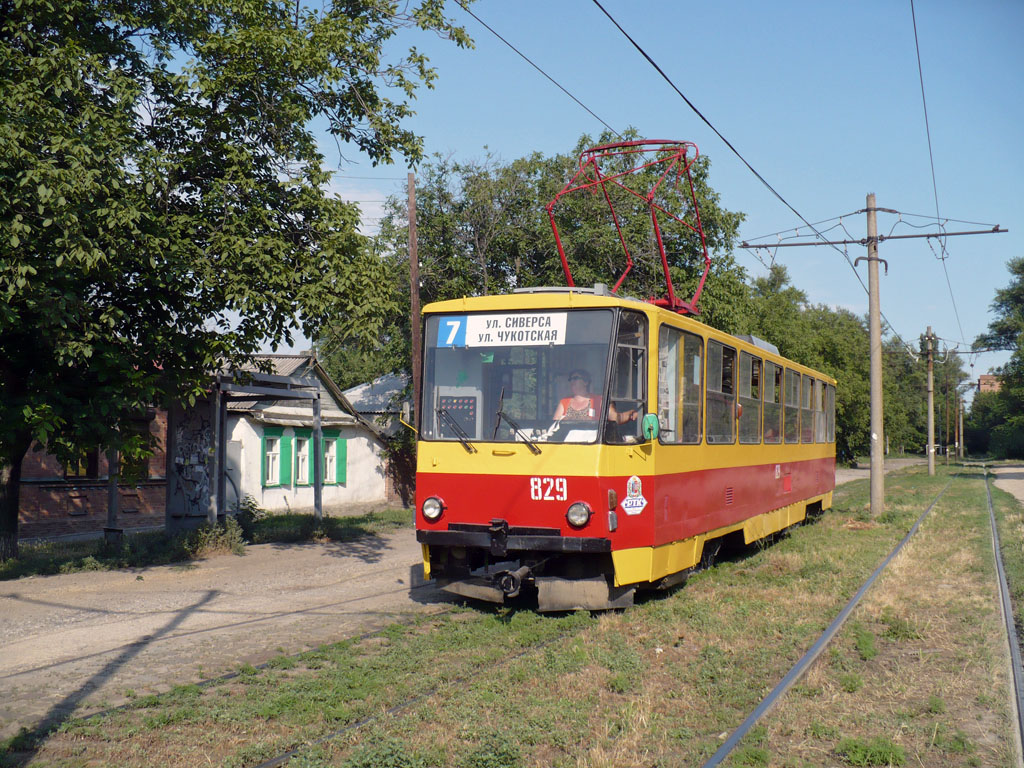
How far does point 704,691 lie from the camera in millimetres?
6531

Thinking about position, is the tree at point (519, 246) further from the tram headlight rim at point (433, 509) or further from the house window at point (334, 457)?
the tram headlight rim at point (433, 509)

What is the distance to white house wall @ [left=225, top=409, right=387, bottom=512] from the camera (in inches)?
996

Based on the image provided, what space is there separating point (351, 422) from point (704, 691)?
78.4 ft

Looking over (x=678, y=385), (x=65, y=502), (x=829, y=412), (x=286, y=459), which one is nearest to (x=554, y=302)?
(x=678, y=385)

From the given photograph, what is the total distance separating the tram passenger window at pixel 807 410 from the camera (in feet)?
54.6

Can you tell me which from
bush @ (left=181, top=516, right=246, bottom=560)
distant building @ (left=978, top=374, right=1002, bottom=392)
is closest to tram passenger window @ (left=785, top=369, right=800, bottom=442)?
bush @ (left=181, top=516, right=246, bottom=560)

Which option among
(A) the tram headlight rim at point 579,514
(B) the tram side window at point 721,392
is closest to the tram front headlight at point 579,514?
(A) the tram headlight rim at point 579,514

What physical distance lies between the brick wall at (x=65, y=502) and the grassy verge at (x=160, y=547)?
232cm

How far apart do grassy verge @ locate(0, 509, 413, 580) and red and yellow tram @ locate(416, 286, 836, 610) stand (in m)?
6.71

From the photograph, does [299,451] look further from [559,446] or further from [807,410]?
[559,446]

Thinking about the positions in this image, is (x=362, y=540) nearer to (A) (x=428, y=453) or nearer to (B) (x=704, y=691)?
(A) (x=428, y=453)

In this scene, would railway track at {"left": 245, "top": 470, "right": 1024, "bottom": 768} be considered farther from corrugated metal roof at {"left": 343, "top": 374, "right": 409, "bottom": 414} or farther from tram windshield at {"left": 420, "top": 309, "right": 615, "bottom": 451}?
corrugated metal roof at {"left": 343, "top": 374, "right": 409, "bottom": 414}

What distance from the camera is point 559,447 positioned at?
875cm

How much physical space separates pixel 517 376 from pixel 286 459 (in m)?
19.5
